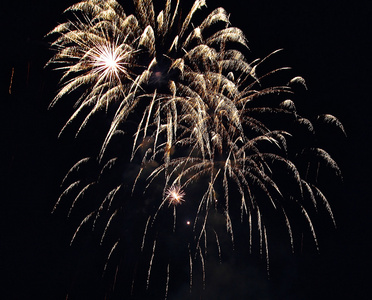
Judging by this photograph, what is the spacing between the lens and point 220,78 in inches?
463

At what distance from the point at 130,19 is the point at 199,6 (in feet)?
7.63

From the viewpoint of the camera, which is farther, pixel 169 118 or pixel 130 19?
pixel 169 118

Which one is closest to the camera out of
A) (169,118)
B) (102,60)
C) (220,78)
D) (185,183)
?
(102,60)

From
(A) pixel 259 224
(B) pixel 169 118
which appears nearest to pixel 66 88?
(B) pixel 169 118

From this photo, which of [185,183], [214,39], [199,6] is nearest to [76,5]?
[199,6]

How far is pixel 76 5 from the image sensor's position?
11148mm

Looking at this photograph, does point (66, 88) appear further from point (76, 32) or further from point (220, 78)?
point (220, 78)

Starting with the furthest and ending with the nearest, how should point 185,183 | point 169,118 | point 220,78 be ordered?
point 185,183, point 169,118, point 220,78

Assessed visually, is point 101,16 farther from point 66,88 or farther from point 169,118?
point 169,118

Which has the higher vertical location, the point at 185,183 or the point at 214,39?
the point at 214,39

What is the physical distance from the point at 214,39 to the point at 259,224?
676 centimetres

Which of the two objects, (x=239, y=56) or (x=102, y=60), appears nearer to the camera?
(x=102, y=60)

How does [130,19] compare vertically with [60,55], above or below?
above

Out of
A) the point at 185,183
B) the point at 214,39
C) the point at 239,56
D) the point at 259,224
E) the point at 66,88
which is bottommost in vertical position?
the point at 259,224
